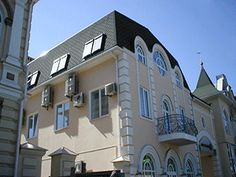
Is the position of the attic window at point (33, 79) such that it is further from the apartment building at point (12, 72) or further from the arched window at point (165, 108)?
the apartment building at point (12, 72)

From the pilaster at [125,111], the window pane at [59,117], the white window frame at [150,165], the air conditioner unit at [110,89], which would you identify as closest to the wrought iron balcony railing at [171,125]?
the white window frame at [150,165]

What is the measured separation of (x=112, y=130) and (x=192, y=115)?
8.07m

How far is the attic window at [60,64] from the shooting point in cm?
1512

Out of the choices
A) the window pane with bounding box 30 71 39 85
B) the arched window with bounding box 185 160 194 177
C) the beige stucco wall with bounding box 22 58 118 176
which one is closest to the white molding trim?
the beige stucco wall with bounding box 22 58 118 176

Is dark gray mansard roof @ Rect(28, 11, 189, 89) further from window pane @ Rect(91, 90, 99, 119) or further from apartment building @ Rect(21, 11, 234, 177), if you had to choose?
window pane @ Rect(91, 90, 99, 119)

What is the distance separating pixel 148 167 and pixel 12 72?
7230 millimetres

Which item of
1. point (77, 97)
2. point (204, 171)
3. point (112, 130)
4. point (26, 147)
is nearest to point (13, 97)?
point (26, 147)

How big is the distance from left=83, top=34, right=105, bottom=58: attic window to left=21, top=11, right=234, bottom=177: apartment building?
0.06 metres

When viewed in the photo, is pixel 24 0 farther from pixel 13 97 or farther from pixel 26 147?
pixel 26 147

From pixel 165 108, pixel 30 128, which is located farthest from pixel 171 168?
pixel 30 128

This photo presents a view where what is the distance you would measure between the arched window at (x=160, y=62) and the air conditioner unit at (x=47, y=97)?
6154mm

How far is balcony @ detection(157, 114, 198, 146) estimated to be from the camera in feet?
42.6

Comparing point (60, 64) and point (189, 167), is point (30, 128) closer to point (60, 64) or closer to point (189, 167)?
point (60, 64)

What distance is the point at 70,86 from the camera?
14.2 meters
